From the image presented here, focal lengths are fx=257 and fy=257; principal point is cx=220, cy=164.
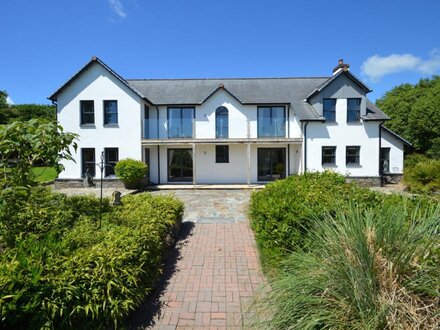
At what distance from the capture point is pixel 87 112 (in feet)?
56.9

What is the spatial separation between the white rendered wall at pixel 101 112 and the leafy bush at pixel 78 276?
A: 518 inches

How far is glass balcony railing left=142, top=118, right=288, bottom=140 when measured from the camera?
58.3ft

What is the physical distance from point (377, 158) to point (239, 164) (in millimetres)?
9268

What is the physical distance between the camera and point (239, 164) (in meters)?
18.5

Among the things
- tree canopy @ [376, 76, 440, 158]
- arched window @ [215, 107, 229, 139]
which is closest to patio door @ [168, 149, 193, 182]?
arched window @ [215, 107, 229, 139]

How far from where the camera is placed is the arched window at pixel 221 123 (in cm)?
1795

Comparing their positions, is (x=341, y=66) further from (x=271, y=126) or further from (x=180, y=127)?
(x=180, y=127)

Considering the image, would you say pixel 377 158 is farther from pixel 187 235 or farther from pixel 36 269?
pixel 36 269

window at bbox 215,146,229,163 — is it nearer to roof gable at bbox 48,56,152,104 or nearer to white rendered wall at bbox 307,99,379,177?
white rendered wall at bbox 307,99,379,177

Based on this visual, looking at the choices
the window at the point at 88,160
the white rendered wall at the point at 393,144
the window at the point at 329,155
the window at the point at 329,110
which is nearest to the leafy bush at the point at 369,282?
the window at the point at 329,155

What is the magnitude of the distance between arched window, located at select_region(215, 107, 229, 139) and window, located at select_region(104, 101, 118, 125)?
6837mm

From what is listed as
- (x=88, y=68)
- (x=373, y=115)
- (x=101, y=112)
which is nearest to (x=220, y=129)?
(x=101, y=112)

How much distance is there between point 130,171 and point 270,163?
9700 millimetres

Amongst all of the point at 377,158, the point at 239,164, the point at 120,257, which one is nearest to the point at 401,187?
the point at 377,158
